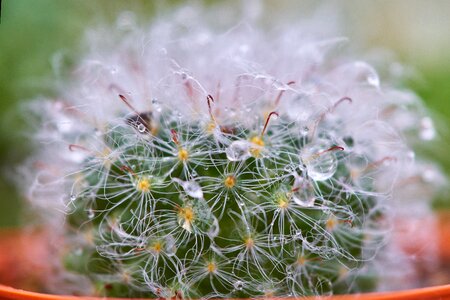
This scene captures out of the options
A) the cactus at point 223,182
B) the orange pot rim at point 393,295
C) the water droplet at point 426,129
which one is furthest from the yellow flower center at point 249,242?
the water droplet at point 426,129

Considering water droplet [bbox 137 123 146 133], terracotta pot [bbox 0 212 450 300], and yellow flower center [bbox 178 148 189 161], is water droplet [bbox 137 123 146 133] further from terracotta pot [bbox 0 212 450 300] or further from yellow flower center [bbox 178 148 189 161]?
terracotta pot [bbox 0 212 450 300]

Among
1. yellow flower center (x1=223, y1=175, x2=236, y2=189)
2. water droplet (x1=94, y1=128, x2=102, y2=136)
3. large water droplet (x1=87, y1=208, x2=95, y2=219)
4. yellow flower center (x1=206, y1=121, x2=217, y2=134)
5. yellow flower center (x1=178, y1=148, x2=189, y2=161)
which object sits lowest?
yellow flower center (x1=223, y1=175, x2=236, y2=189)

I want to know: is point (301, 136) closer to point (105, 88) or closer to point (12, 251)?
point (105, 88)


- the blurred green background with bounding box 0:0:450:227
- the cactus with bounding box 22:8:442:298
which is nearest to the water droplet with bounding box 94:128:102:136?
the cactus with bounding box 22:8:442:298

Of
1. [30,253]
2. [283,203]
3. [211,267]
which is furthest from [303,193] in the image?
[30,253]

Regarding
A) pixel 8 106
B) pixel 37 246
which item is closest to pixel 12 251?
pixel 37 246

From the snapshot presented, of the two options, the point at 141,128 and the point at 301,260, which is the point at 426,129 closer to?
the point at 301,260
